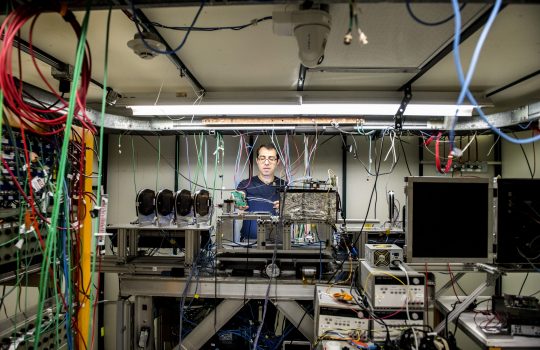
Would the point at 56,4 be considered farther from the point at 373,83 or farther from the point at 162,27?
the point at 373,83

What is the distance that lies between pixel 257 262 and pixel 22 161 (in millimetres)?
1514

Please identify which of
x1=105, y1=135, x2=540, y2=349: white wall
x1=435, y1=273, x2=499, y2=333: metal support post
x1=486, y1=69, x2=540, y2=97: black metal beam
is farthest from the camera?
x1=105, y1=135, x2=540, y2=349: white wall

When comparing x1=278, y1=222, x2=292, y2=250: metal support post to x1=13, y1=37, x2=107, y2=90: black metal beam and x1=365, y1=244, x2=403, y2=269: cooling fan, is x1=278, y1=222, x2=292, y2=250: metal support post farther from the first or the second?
x1=13, y1=37, x2=107, y2=90: black metal beam

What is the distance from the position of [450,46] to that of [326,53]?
723 mm

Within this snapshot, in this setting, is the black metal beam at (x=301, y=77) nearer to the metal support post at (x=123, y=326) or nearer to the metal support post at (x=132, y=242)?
the metal support post at (x=132, y=242)

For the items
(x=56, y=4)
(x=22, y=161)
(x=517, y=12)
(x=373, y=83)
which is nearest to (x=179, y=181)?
(x=22, y=161)

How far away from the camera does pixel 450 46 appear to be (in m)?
1.70

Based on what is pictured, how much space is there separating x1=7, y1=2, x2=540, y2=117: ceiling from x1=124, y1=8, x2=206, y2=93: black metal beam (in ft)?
0.09

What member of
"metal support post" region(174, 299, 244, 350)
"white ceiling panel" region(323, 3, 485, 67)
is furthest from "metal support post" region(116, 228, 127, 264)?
"white ceiling panel" region(323, 3, 485, 67)

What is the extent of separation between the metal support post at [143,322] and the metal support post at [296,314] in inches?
36.8

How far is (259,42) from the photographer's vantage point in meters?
1.67

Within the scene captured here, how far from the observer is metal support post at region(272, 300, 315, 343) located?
2037 millimetres

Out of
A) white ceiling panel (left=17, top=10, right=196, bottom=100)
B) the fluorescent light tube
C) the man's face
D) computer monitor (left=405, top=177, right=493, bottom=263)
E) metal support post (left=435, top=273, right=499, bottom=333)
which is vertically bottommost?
metal support post (left=435, top=273, right=499, bottom=333)

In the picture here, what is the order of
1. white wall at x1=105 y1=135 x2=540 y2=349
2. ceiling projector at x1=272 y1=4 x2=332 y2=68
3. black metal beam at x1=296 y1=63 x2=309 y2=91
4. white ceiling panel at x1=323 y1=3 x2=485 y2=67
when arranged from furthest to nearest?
white wall at x1=105 y1=135 x2=540 y2=349
black metal beam at x1=296 y1=63 x2=309 y2=91
white ceiling panel at x1=323 y1=3 x2=485 y2=67
ceiling projector at x1=272 y1=4 x2=332 y2=68
